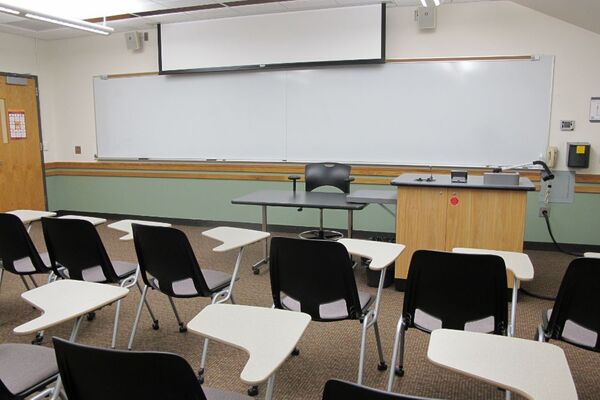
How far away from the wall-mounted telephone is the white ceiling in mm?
1216

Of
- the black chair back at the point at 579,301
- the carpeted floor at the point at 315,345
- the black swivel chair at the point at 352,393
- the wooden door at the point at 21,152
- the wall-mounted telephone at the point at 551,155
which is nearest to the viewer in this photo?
the black swivel chair at the point at 352,393

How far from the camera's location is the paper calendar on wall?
21.5 ft

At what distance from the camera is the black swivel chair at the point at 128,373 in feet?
3.93

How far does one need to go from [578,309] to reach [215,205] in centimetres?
506

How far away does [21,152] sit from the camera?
22.0ft

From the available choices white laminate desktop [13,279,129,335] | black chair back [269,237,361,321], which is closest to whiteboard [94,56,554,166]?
black chair back [269,237,361,321]

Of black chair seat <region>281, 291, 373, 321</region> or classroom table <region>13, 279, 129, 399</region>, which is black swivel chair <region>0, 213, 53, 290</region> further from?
black chair seat <region>281, 291, 373, 321</region>

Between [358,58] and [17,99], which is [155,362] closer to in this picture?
[358,58]

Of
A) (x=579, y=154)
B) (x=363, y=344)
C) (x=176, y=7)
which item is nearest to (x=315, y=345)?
(x=363, y=344)

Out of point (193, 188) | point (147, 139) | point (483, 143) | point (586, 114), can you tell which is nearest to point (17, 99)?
point (147, 139)

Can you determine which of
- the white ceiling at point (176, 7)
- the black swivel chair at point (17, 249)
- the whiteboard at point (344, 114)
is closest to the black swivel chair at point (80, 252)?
the black swivel chair at point (17, 249)

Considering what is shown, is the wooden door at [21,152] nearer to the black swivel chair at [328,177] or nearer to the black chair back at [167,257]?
the black swivel chair at [328,177]

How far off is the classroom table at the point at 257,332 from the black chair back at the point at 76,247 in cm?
138

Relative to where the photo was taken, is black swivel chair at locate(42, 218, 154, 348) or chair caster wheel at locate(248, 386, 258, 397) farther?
black swivel chair at locate(42, 218, 154, 348)
